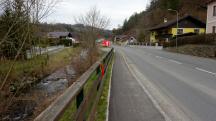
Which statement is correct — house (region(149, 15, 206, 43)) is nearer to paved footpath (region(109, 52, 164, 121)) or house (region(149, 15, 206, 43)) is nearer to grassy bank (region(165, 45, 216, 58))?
grassy bank (region(165, 45, 216, 58))

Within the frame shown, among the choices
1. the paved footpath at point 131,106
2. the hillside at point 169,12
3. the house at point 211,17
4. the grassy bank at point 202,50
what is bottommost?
the paved footpath at point 131,106

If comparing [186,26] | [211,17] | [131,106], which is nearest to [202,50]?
[211,17]

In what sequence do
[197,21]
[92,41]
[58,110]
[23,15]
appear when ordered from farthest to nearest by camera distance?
[197,21]
[92,41]
[23,15]
[58,110]

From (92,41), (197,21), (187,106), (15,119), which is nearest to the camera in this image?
(187,106)

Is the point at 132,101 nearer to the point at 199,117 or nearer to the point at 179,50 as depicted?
the point at 199,117

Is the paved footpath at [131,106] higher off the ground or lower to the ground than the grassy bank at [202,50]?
lower

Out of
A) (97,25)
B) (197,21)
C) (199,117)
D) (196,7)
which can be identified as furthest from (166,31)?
(199,117)

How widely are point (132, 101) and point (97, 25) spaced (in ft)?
44.0

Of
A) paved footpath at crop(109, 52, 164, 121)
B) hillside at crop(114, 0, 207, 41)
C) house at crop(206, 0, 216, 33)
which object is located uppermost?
hillside at crop(114, 0, 207, 41)

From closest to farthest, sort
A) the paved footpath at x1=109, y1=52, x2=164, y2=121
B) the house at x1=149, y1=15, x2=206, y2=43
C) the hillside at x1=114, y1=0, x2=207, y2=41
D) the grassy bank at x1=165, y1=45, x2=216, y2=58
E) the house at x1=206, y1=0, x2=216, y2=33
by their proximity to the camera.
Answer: the paved footpath at x1=109, y1=52, x2=164, y2=121 < the grassy bank at x1=165, y1=45, x2=216, y2=58 < the house at x1=206, y1=0, x2=216, y2=33 < the house at x1=149, y1=15, x2=206, y2=43 < the hillside at x1=114, y1=0, x2=207, y2=41

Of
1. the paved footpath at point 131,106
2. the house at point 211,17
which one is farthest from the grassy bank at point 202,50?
the paved footpath at point 131,106

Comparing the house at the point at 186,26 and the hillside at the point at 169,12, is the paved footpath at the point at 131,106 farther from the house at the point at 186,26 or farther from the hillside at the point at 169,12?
the hillside at the point at 169,12

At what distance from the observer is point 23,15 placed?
17.0 feet

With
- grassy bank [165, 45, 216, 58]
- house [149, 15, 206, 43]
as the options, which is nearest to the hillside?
house [149, 15, 206, 43]
